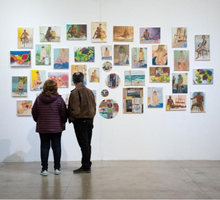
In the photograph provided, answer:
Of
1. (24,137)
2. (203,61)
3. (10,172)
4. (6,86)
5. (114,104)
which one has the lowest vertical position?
(10,172)

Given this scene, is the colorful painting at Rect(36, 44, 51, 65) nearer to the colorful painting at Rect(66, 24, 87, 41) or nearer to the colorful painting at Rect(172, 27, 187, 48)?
the colorful painting at Rect(66, 24, 87, 41)

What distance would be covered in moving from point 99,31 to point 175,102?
200 cm

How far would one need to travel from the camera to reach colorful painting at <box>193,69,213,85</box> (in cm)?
570

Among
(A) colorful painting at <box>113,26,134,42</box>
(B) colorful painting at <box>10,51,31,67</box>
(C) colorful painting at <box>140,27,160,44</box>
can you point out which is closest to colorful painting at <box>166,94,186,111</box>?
(C) colorful painting at <box>140,27,160,44</box>

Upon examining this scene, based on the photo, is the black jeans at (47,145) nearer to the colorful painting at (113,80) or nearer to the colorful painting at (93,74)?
the colorful painting at (93,74)

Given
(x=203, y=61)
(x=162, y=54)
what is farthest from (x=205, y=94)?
(x=162, y=54)

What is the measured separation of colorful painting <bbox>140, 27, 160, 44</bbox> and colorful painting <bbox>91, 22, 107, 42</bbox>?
2.34 ft

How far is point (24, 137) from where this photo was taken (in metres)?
5.69

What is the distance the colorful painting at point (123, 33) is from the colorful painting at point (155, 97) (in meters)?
1.06

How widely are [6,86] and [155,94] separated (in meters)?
2.88

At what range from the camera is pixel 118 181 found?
431cm

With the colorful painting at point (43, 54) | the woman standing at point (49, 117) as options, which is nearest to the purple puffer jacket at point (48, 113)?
the woman standing at point (49, 117)

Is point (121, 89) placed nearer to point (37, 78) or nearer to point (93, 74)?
point (93, 74)

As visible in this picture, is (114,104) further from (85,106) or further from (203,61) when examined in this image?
(203,61)
